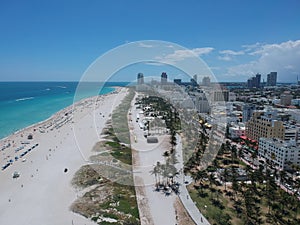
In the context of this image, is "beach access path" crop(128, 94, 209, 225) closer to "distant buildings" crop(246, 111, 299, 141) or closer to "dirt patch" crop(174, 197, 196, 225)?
"dirt patch" crop(174, 197, 196, 225)

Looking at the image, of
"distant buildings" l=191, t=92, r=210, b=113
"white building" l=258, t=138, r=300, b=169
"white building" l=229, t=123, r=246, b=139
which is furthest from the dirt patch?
"distant buildings" l=191, t=92, r=210, b=113

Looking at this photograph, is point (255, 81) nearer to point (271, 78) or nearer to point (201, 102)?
point (271, 78)

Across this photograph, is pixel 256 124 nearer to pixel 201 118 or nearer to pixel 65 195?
pixel 201 118

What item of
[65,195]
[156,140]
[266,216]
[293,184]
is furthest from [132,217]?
[156,140]

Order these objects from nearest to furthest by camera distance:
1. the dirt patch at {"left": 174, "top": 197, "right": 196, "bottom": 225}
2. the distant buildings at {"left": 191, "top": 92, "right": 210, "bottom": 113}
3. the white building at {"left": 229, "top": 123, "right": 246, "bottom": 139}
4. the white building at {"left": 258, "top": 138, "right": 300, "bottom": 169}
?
the dirt patch at {"left": 174, "top": 197, "right": 196, "bottom": 225} → the white building at {"left": 258, "top": 138, "right": 300, "bottom": 169} → the white building at {"left": 229, "top": 123, "right": 246, "bottom": 139} → the distant buildings at {"left": 191, "top": 92, "right": 210, "bottom": 113}

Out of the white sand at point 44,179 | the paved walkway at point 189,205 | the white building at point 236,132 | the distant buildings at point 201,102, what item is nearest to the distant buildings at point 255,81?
the distant buildings at point 201,102

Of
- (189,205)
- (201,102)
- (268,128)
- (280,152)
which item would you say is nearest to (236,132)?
(268,128)
